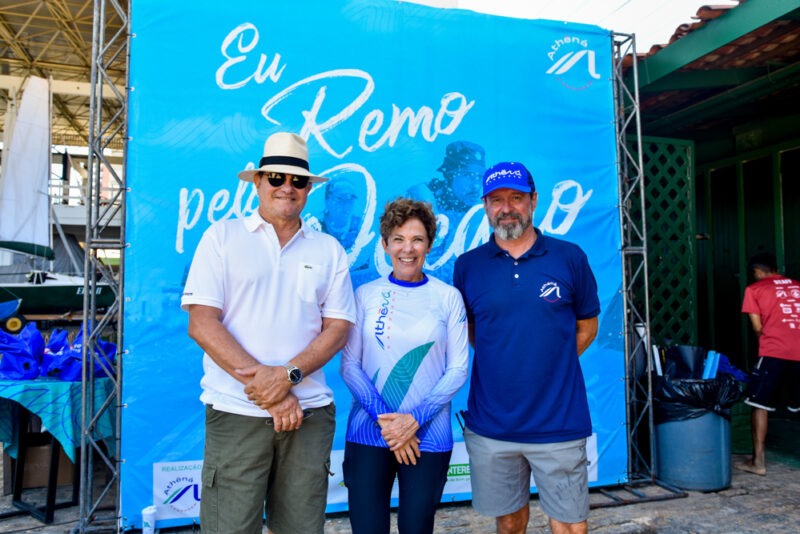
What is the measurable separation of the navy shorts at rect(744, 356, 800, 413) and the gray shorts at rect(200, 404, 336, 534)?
12.9 ft

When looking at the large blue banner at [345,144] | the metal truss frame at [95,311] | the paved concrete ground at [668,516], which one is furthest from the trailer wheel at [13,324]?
the large blue banner at [345,144]

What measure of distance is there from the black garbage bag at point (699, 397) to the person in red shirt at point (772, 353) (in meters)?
0.64

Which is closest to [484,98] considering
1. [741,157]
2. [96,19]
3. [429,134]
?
[429,134]

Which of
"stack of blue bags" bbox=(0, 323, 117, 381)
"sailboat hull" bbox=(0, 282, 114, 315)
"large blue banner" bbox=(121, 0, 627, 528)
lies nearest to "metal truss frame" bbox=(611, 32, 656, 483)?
"large blue banner" bbox=(121, 0, 627, 528)

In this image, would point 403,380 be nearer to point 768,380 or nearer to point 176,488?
point 176,488

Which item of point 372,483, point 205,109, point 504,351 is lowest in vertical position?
point 372,483

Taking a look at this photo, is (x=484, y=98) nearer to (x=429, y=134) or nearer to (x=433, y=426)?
(x=429, y=134)

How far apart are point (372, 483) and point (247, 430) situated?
1.58 ft

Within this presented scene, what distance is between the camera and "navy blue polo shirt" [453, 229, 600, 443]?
205 centimetres

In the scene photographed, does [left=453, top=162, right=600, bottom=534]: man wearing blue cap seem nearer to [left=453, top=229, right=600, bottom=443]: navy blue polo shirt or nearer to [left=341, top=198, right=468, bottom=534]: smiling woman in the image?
[left=453, top=229, right=600, bottom=443]: navy blue polo shirt

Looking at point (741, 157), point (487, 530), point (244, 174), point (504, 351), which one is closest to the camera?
point (504, 351)

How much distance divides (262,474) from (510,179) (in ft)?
4.78

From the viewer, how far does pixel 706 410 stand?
3885 millimetres

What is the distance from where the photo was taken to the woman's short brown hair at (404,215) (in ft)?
6.89
